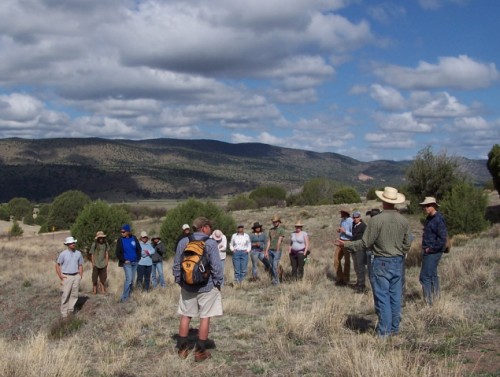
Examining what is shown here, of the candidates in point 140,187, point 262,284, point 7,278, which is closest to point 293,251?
point 262,284

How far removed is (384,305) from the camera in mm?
6914

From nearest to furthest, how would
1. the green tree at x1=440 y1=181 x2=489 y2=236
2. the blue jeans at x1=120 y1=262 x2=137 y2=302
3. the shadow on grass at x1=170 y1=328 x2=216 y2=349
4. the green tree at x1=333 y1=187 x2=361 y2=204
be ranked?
the shadow on grass at x1=170 y1=328 x2=216 y2=349 < the blue jeans at x1=120 y1=262 x2=137 y2=302 < the green tree at x1=440 y1=181 x2=489 y2=236 < the green tree at x1=333 y1=187 x2=361 y2=204

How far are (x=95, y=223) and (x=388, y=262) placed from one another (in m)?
25.2

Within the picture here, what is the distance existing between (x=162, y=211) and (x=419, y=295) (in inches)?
2312

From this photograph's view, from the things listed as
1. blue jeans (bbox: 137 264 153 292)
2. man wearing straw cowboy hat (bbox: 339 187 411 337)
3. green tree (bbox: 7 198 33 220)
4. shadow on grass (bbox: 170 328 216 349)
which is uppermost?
man wearing straw cowboy hat (bbox: 339 187 411 337)

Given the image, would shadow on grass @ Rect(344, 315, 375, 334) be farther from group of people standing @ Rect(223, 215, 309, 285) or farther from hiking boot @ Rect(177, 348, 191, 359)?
group of people standing @ Rect(223, 215, 309, 285)

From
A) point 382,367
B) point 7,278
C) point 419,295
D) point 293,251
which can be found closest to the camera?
point 382,367

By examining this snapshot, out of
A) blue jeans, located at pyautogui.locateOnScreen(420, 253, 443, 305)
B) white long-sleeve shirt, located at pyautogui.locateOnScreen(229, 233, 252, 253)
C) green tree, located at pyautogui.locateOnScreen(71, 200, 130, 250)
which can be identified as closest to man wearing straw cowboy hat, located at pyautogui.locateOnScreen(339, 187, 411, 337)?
blue jeans, located at pyautogui.locateOnScreen(420, 253, 443, 305)

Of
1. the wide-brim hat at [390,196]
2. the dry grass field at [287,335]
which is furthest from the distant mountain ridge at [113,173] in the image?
the wide-brim hat at [390,196]

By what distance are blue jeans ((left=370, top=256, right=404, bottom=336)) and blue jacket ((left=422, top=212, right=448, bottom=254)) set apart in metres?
1.77

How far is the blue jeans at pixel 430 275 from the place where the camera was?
8629mm

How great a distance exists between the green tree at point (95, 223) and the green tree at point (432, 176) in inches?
736

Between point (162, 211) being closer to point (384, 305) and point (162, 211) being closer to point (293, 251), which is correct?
point (293, 251)

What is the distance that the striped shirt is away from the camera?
6.95m
